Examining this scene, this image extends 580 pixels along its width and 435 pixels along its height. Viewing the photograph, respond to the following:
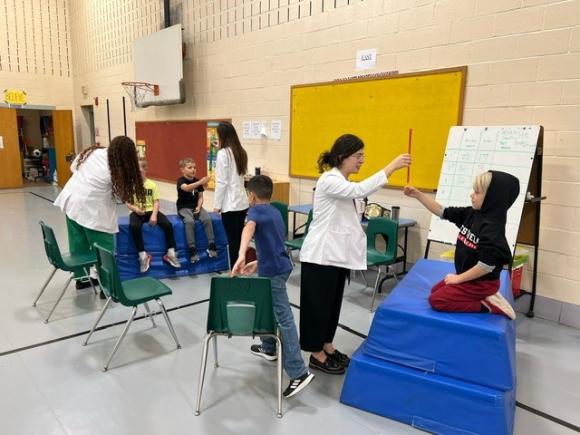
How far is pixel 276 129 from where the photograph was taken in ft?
18.3

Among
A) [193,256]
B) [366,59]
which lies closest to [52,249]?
[193,256]

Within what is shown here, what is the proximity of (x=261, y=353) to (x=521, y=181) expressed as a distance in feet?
7.67

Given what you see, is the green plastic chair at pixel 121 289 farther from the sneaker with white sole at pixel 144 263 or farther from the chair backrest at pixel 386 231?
the chair backrest at pixel 386 231

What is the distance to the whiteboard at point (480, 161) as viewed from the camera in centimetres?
322

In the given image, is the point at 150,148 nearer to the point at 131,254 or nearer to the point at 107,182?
the point at 131,254

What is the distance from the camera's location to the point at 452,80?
3.77 metres

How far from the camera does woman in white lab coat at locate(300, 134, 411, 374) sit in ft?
7.61

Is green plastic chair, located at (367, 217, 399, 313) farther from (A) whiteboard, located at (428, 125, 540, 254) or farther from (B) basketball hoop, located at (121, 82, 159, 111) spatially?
(B) basketball hoop, located at (121, 82, 159, 111)

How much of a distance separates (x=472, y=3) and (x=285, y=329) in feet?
10.5

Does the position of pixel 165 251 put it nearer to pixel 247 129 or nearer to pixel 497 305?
pixel 247 129

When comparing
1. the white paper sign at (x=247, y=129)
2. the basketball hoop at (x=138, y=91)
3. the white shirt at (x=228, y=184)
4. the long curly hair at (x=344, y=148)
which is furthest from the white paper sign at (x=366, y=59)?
the basketball hoop at (x=138, y=91)

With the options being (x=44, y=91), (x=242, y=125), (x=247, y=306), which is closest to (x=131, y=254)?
(x=247, y=306)

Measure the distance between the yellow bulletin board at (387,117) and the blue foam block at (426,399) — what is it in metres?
2.10

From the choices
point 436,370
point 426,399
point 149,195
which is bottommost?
point 426,399
